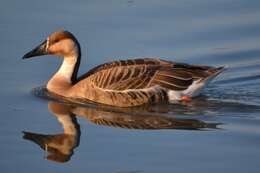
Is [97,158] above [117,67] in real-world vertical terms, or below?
below

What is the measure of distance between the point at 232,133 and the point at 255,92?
258cm

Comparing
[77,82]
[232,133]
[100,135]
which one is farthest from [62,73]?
[232,133]

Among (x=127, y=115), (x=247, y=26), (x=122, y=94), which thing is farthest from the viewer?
(x=247, y=26)

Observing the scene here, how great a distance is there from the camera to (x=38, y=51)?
14.0 metres

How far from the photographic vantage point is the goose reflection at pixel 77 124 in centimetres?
1115

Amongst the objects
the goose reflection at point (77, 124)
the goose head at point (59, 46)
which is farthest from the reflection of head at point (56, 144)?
the goose head at point (59, 46)

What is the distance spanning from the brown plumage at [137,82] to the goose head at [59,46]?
43 millimetres

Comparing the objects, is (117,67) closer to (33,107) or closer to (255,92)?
(33,107)

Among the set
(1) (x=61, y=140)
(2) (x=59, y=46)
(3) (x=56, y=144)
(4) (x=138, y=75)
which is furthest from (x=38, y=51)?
(3) (x=56, y=144)

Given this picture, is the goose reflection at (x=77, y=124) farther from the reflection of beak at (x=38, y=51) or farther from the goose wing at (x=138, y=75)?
the reflection of beak at (x=38, y=51)

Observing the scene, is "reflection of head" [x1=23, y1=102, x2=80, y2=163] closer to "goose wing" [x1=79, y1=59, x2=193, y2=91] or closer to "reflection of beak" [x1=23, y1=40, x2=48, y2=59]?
"goose wing" [x1=79, y1=59, x2=193, y2=91]

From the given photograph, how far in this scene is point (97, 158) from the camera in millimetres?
10492

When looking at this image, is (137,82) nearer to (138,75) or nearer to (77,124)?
(138,75)

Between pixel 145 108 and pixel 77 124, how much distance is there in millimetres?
1614
